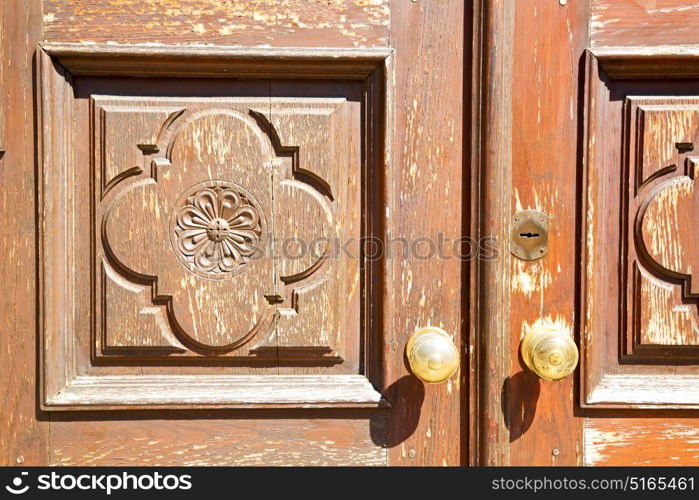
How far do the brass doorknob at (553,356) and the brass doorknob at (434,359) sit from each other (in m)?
0.09

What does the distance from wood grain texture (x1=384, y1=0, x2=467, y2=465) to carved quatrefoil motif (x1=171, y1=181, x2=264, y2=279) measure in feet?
0.59

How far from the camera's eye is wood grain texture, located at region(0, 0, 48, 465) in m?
0.74

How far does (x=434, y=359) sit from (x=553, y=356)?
5.5 inches

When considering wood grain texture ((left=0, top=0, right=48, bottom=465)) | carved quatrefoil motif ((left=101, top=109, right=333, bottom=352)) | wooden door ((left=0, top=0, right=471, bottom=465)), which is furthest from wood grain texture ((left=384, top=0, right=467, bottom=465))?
wood grain texture ((left=0, top=0, right=48, bottom=465))

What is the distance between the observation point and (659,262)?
Answer: 0.76 metres

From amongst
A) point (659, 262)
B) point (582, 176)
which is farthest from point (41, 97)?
point (659, 262)

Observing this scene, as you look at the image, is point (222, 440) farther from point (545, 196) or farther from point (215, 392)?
point (545, 196)

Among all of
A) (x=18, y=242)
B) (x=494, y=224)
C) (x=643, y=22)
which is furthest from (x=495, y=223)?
(x=18, y=242)

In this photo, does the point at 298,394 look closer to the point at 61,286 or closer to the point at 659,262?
the point at 61,286

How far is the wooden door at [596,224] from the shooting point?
748mm

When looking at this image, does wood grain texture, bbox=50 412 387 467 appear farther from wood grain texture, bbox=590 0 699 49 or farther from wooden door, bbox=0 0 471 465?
wood grain texture, bbox=590 0 699 49

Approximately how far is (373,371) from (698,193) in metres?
0.47

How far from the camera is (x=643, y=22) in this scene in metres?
0.75

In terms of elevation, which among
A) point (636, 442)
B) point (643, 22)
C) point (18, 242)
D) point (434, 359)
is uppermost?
point (643, 22)
